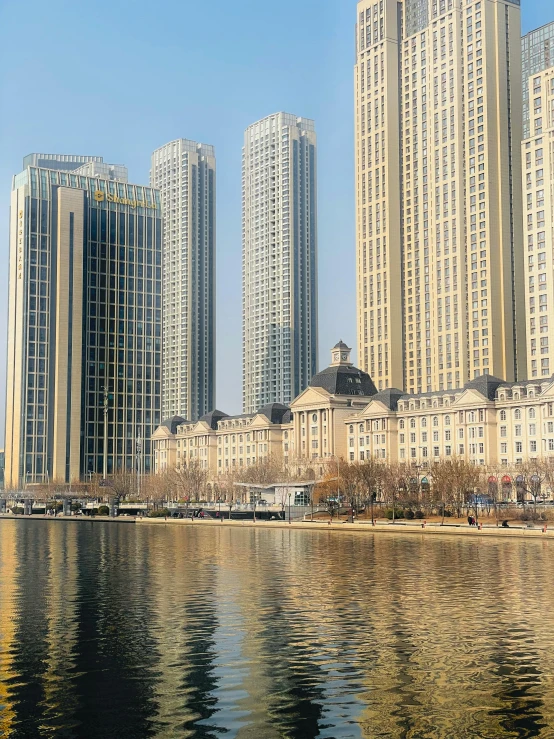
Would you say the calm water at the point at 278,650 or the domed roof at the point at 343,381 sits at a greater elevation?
the domed roof at the point at 343,381

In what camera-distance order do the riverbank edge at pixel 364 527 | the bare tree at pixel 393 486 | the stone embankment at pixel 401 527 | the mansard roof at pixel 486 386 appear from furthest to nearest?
the mansard roof at pixel 486 386 < the bare tree at pixel 393 486 < the riverbank edge at pixel 364 527 < the stone embankment at pixel 401 527

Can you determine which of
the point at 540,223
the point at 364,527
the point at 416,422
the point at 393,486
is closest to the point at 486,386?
the point at 416,422

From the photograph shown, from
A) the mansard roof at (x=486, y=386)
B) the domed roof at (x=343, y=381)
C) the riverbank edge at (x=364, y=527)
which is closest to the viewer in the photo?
the riverbank edge at (x=364, y=527)

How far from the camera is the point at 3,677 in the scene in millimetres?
29000

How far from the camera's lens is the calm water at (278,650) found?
24.4 m

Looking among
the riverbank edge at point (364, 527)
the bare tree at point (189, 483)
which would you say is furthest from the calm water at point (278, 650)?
the bare tree at point (189, 483)

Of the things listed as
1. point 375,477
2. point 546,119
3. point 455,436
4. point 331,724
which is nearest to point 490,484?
point 375,477

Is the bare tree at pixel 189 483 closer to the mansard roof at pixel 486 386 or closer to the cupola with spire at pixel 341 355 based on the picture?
the cupola with spire at pixel 341 355

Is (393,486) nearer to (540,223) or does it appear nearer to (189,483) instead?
(189,483)

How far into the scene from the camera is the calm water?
24375mm

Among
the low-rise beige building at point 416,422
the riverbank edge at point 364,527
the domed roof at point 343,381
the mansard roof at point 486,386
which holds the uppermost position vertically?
the domed roof at point 343,381

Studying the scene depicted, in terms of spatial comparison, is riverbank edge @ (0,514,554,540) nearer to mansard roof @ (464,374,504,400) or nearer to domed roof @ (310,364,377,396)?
mansard roof @ (464,374,504,400)

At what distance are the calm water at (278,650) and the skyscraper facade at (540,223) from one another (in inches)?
5094

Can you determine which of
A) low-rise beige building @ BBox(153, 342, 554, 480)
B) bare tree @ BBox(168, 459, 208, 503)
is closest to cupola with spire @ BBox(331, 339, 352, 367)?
low-rise beige building @ BBox(153, 342, 554, 480)
